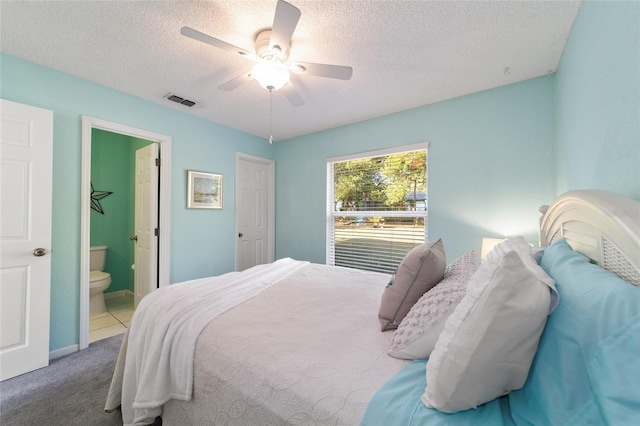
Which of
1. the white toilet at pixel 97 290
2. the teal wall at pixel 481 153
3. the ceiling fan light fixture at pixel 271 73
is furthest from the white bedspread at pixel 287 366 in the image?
the white toilet at pixel 97 290

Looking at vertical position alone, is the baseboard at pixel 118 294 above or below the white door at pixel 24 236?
below

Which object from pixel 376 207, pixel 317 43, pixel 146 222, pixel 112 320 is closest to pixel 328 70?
pixel 317 43

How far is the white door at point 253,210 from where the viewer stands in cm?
384

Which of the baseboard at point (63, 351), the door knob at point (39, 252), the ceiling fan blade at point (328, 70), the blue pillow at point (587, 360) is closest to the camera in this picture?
the blue pillow at point (587, 360)

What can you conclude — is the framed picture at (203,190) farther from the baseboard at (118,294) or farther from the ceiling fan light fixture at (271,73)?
the baseboard at (118,294)

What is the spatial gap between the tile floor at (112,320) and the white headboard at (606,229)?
3.72 metres

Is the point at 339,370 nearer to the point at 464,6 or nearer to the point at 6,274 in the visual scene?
the point at 464,6

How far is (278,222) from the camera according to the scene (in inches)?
168

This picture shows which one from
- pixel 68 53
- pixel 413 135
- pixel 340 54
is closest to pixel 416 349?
pixel 340 54

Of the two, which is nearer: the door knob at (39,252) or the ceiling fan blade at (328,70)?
the ceiling fan blade at (328,70)

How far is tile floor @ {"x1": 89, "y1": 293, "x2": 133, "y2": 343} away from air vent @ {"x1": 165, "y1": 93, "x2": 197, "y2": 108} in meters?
2.56

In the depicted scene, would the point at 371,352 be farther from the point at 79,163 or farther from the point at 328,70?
the point at 79,163

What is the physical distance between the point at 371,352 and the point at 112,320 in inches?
135

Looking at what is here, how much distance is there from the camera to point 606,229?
2.60 ft
